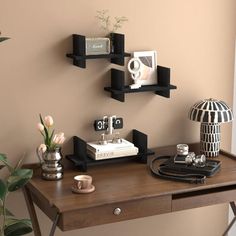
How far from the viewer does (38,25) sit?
2746 mm

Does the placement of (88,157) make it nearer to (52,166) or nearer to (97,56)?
(52,166)

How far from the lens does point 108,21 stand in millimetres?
2912

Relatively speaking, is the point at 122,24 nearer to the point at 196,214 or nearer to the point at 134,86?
the point at 134,86

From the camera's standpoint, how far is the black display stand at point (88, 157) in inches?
111

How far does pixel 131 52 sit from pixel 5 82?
688mm

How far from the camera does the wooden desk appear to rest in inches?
94.1

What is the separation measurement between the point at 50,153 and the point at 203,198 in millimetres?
741

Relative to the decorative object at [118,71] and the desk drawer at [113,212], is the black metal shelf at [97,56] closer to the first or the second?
the decorative object at [118,71]

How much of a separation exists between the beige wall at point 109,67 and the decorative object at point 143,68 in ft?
0.15

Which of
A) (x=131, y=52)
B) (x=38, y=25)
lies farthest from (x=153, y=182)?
(x=38, y=25)

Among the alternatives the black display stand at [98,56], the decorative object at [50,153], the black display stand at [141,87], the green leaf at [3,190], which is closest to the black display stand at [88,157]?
the decorative object at [50,153]

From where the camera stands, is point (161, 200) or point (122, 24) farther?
point (122, 24)

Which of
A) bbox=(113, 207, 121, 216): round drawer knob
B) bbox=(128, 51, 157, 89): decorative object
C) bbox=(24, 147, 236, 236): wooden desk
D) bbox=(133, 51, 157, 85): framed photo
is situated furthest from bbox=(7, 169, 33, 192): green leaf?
bbox=(133, 51, 157, 85): framed photo

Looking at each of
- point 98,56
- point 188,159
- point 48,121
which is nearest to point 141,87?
point 98,56
